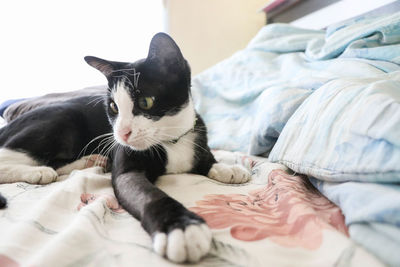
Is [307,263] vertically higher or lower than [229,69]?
lower

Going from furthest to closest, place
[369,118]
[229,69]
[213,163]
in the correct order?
1. [229,69]
2. [213,163]
3. [369,118]

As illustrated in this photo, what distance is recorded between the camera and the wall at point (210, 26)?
254cm

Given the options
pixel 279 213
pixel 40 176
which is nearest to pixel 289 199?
pixel 279 213

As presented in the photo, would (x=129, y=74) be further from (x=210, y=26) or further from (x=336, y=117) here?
(x=210, y=26)

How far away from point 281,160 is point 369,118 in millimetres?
301

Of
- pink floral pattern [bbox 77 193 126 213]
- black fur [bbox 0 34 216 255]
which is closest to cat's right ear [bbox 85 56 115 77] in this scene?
black fur [bbox 0 34 216 255]

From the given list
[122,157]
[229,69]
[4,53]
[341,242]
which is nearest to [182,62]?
[122,157]

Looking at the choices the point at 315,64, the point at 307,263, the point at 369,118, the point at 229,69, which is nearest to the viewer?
the point at 307,263

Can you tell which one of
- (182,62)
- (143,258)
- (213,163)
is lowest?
(213,163)

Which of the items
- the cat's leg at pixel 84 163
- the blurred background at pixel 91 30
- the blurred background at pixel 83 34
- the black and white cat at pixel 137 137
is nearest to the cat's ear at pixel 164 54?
the black and white cat at pixel 137 137

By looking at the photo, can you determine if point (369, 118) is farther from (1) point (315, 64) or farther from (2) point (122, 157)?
(1) point (315, 64)

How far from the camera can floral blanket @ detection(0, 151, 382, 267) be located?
39 centimetres

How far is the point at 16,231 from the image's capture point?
1.50 ft

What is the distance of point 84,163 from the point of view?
3.44 ft
